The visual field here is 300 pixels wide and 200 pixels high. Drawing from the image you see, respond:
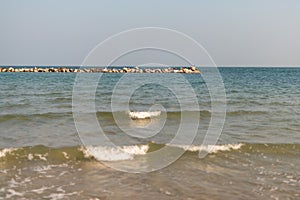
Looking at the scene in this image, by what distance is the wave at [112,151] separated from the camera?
9.72m

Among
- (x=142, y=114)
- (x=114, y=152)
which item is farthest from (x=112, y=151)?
(x=142, y=114)

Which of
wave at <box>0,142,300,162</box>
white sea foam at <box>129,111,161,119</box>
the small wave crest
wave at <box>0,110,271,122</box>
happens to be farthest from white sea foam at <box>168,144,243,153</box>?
white sea foam at <box>129,111,161,119</box>

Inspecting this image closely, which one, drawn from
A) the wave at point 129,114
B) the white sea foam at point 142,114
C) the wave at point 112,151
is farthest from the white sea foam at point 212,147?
the white sea foam at point 142,114

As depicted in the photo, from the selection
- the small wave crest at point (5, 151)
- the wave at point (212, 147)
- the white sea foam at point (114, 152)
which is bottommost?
the small wave crest at point (5, 151)

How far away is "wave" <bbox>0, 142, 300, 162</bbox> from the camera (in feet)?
31.9

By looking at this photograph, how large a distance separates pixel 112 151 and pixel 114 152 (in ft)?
0.29

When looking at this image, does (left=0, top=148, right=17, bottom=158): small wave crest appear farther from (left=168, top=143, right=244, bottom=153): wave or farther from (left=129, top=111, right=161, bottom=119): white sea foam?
(left=129, top=111, right=161, bottom=119): white sea foam

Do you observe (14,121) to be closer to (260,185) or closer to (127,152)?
(127,152)

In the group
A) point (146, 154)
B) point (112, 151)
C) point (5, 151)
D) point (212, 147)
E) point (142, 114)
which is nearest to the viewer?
point (5, 151)

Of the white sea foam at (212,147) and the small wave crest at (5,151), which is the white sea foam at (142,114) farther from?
the small wave crest at (5,151)

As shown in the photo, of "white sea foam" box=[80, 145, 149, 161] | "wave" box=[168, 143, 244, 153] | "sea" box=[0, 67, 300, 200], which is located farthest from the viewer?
"wave" box=[168, 143, 244, 153]

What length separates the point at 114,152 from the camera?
1045cm

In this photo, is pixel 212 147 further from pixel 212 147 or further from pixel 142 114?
pixel 142 114

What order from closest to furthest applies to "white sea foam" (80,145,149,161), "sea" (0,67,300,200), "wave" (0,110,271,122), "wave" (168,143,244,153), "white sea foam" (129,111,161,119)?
"sea" (0,67,300,200)
"white sea foam" (80,145,149,161)
"wave" (168,143,244,153)
"wave" (0,110,271,122)
"white sea foam" (129,111,161,119)
